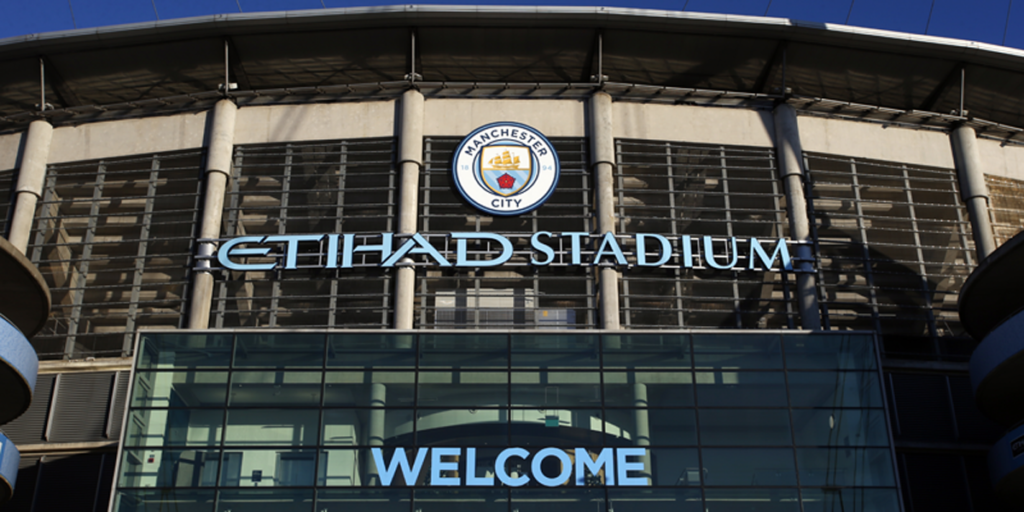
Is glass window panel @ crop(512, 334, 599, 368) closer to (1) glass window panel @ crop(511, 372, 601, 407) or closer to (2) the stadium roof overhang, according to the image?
(1) glass window panel @ crop(511, 372, 601, 407)

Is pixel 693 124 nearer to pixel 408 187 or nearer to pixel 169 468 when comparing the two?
pixel 408 187

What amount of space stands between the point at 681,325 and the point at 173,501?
56.6 feet

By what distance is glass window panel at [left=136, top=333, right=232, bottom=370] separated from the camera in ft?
97.0

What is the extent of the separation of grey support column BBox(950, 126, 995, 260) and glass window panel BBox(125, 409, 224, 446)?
28.1 m

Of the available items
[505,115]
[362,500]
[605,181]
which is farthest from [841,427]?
[505,115]

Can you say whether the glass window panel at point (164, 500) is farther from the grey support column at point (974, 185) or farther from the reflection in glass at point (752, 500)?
the grey support column at point (974, 185)

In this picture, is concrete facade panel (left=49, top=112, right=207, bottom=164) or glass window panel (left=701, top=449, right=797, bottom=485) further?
concrete facade panel (left=49, top=112, right=207, bottom=164)

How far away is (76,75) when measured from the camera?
124 ft

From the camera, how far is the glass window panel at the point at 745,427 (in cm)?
2822

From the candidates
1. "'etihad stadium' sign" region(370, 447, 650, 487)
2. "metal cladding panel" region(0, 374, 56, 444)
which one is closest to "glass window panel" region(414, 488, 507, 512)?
"'etihad stadium' sign" region(370, 447, 650, 487)

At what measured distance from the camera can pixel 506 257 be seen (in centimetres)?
3328

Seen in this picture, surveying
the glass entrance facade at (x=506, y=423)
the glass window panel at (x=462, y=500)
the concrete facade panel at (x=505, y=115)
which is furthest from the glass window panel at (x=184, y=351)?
the concrete facade panel at (x=505, y=115)

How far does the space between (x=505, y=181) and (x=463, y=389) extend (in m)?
9.18

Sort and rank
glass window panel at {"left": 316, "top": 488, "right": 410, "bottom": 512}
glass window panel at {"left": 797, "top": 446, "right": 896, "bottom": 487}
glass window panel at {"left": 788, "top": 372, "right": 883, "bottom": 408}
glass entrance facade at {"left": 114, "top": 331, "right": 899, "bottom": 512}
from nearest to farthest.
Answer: glass window panel at {"left": 316, "top": 488, "right": 410, "bottom": 512} → glass entrance facade at {"left": 114, "top": 331, "right": 899, "bottom": 512} → glass window panel at {"left": 797, "top": 446, "right": 896, "bottom": 487} → glass window panel at {"left": 788, "top": 372, "right": 883, "bottom": 408}
